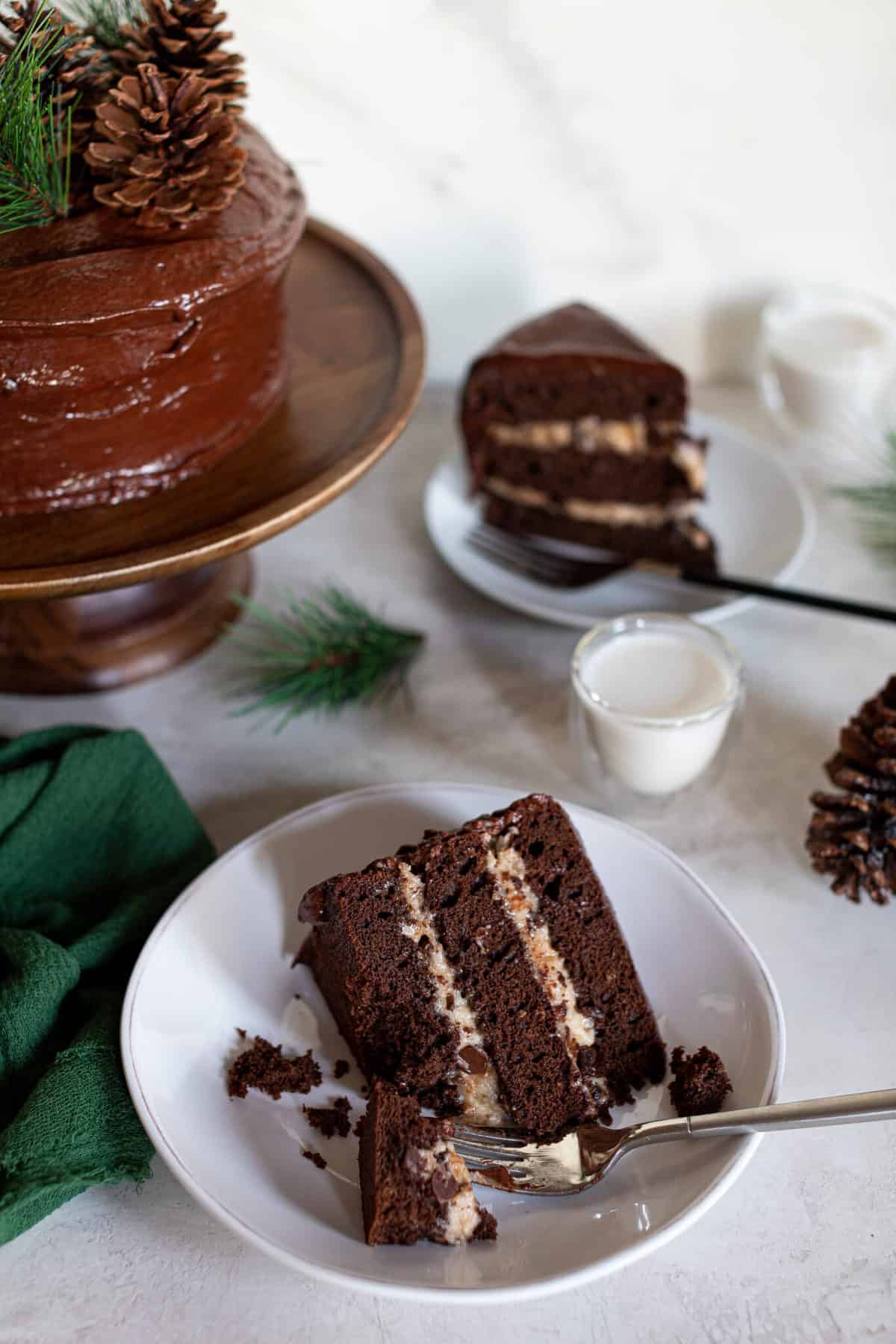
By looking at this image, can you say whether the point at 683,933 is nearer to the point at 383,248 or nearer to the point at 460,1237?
the point at 460,1237

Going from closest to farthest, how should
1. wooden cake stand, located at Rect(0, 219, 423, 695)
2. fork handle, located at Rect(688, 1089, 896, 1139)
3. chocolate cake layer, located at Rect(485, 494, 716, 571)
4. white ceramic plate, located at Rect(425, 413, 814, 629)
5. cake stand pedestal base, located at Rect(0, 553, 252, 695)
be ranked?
fork handle, located at Rect(688, 1089, 896, 1139)
wooden cake stand, located at Rect(0, 219, 423, 695)
cake stand pedestal base, located at Rect(0, 553, 252, 695)
white ceramic plate, located at Rect(425, 413, 814, 629)
chocolate cake layer, located at Rect(485, 494, 716, 571)

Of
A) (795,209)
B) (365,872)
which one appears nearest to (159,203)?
(365,872)

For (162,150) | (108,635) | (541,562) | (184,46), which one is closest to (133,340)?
(162,150)

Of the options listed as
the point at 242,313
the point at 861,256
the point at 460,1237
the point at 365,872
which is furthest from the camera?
the point at 861,256

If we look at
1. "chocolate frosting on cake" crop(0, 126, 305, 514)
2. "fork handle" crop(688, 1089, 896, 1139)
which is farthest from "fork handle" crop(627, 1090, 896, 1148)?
"chocolate frosting on cake" crop(0, 126, 305, 514)

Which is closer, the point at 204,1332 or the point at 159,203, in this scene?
the point at 204,1332

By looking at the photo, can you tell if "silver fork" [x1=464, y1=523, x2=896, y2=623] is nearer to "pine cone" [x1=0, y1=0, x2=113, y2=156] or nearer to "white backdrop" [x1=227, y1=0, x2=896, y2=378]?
"white backdrop" [x1=227, y1=0, x2=896, y2=378]

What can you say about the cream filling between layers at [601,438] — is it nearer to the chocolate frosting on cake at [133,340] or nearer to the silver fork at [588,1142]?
the chocolate frosting on cake at [133,340]

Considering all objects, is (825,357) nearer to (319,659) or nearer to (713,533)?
(713,533)
